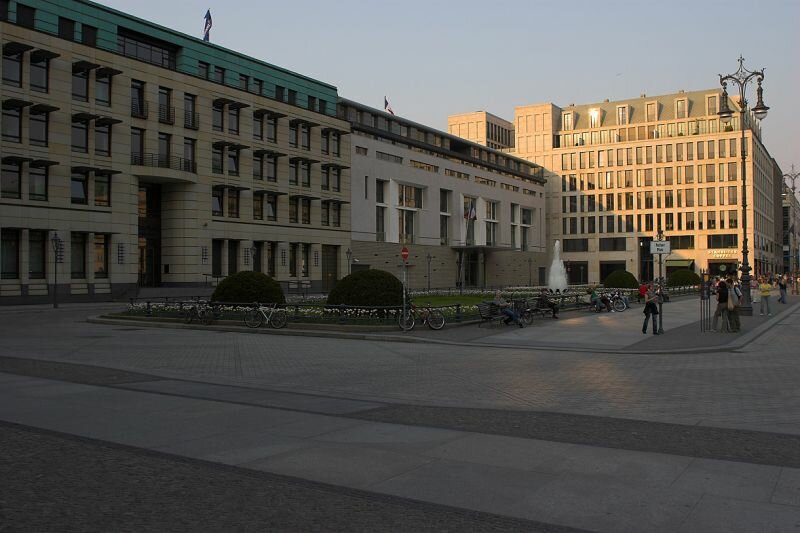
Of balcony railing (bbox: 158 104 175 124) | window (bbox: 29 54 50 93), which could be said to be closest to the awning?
balcony railing (bbox: 158 104 175 124)

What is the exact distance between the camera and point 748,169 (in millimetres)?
101812

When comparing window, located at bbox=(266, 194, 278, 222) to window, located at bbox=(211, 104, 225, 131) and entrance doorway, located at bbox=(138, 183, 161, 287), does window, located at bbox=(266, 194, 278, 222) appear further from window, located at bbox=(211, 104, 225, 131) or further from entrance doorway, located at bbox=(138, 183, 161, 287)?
entrance doorway, located at bbox=(138, 183, 161, 287)

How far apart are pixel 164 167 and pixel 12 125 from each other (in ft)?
38.4

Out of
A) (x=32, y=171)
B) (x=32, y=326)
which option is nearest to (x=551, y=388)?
(x=32, y=326)

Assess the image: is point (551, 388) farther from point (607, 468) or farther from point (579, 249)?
point (579, 249)

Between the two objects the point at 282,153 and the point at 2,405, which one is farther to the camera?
the point at 282,153

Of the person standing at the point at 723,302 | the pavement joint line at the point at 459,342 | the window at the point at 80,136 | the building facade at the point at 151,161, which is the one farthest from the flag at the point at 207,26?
the person standing at the point at 723,302

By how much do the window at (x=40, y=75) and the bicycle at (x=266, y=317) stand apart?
2978cm

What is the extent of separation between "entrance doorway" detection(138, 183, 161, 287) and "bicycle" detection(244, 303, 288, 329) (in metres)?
32.0

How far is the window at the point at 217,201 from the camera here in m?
58.5

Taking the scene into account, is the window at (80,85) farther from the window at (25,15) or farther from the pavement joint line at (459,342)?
the pavement joint line at (459,342)

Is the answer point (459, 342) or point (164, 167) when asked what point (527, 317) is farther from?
point (164, 167)

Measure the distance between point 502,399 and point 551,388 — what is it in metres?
1.53

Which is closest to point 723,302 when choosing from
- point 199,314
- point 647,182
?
point 199,314
